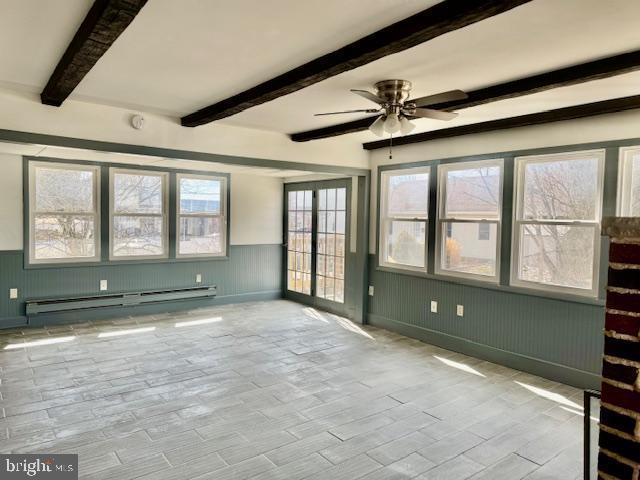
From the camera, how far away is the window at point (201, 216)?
7.14 meters

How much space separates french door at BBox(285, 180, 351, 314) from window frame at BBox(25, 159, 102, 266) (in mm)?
3155

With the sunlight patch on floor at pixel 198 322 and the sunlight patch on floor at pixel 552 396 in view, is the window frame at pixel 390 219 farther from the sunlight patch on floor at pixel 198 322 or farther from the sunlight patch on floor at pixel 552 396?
the sunlight patch on floor at pixel 198 322

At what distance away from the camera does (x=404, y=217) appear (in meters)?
5.96

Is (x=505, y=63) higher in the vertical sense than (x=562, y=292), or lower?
higher

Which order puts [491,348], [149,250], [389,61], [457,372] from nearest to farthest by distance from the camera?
[389,61] → [457,372] → [491,348] → [149,250]

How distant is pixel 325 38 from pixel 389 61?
0.55 m

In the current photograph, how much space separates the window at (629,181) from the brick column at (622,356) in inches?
128

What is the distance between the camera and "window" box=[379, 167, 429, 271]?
5727mm

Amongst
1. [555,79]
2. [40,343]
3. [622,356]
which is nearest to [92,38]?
[622,356]

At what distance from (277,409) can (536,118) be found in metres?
3.57

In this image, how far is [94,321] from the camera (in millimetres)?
6254

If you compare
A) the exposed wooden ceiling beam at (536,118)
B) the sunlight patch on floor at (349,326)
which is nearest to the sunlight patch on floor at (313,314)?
Answer: the sunlight patch on floor at (349,326)

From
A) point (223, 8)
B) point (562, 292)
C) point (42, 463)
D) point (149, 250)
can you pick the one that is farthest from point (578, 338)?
point (149, 250)

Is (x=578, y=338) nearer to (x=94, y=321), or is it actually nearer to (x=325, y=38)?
(x=325, y=38)
